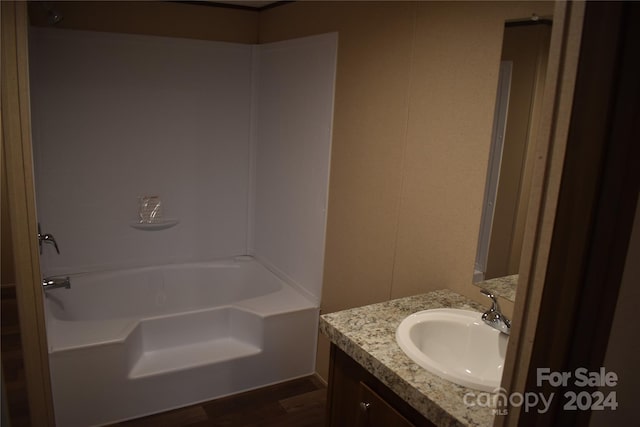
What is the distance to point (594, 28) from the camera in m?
0.68

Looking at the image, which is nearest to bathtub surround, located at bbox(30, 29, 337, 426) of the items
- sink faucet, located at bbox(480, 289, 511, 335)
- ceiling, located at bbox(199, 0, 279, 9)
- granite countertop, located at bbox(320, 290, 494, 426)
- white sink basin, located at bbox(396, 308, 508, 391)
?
ceiling, located at bbox(199, 0, 279, 9)

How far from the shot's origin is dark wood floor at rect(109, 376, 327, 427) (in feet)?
8.23

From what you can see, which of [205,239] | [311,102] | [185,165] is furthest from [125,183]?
[311,102]

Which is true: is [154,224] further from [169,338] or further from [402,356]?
[402,356]

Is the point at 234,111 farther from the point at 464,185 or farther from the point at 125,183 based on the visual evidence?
the point at 464,185

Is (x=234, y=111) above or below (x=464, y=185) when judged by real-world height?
above

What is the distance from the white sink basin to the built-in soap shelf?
238 cm

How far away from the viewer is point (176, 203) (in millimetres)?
3527

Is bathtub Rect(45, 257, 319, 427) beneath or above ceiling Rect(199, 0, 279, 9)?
beneath

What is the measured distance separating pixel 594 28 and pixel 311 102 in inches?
90.9

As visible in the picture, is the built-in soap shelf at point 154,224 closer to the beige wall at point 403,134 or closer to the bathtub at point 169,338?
the bathtub at point 169,338

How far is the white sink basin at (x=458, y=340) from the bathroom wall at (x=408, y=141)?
0.62 ft

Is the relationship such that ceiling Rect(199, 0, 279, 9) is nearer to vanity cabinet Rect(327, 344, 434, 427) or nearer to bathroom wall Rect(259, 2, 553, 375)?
bathroom wall Rect(259, 2, 553, 375)

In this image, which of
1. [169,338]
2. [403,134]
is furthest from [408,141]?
[169,338]
